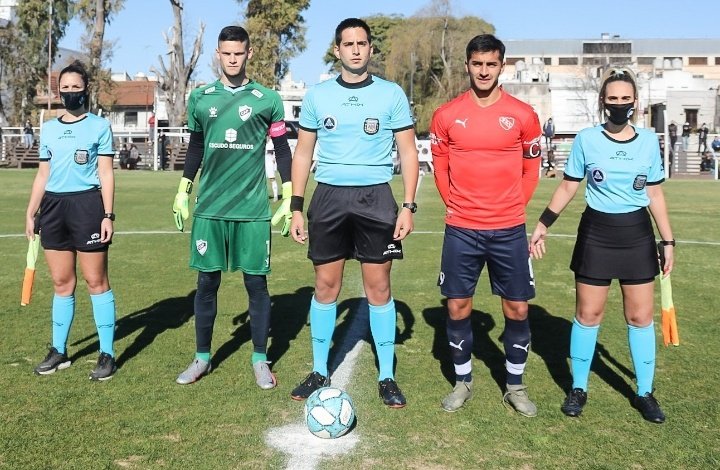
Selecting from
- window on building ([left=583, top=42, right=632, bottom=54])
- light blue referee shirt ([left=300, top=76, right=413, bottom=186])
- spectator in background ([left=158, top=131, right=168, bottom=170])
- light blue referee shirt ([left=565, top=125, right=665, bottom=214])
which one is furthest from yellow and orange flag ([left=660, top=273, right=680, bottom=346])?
window on building ([left=583, top=42, right=632, bottom=54])

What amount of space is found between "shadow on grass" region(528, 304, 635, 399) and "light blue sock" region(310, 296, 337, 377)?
163 centimetres

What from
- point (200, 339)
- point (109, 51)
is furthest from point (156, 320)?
point (109, 51)

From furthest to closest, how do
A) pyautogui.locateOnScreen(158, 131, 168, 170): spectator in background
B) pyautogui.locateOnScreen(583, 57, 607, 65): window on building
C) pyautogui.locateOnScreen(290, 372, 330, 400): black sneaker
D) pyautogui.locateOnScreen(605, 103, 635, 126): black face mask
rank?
pyautogui.locateOnScreen(583, 57, 607, 65): window on building
pyautogui.locateOnScreen(158, 131, 168, 170): spectator in background
pyautogui.locateOnScreen(290, 372, 330, 400): black sneaker
pyautogui.locateOnScreen(605, 103, 635, 126): black face mask

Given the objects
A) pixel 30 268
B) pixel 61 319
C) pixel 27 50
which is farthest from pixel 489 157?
pixel 27 50

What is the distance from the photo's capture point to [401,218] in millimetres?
4535

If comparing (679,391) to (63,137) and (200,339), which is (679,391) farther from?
(63,137)

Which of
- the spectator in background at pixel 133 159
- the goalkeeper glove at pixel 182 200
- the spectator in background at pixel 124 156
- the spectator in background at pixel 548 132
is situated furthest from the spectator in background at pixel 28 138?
the goalkeeper glove at pixel 182 200

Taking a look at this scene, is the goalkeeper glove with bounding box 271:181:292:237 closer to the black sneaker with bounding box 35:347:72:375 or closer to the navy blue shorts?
the navy blue shorts

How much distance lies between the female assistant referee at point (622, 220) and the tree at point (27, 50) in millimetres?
52949

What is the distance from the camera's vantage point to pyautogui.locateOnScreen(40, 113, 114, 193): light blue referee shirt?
4.89m

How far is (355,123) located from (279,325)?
8.91 ft

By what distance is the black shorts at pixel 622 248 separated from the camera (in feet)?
14.1

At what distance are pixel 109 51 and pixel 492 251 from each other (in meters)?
47.2

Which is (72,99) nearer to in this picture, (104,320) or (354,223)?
(104,320)
